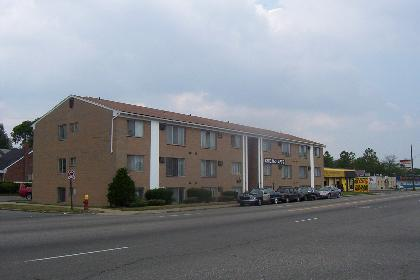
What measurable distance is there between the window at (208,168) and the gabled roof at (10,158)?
3770 cm

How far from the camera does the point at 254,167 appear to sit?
180ft

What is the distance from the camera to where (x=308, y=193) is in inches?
2034

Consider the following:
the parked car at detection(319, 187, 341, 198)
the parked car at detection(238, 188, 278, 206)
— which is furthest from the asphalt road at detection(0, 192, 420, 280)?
the parked car at detection(319, 187, 341, 198)

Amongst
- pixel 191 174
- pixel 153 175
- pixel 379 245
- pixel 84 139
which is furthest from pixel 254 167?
pixel 379 245

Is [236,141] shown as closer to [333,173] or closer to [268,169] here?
[268,169]

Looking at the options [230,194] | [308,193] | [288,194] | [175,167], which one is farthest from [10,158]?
[288,194]

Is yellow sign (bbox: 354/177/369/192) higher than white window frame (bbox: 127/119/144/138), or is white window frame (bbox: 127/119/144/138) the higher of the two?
white window frame (bbox: 127/119/144/138)

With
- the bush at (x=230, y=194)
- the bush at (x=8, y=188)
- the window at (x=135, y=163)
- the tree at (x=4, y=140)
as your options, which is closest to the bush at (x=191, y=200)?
the window at (x=135, y=163)

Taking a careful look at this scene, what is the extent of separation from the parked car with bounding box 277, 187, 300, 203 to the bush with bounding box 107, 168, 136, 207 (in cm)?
1519

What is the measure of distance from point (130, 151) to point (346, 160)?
118 m

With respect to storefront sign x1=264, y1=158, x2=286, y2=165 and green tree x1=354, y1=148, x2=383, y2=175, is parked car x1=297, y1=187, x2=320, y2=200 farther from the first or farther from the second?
green tree x1=354, y1=148, x2=383, y2=175

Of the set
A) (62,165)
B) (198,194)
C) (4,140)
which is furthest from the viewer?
(4,140)

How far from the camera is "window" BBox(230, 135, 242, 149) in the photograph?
1969 inches

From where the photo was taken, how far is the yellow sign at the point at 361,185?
79.8 meters
